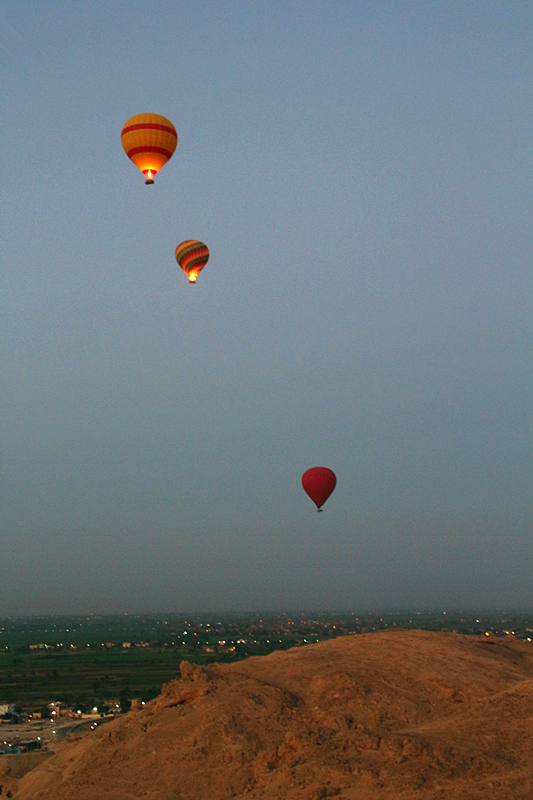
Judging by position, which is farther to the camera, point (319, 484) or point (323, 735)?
point (319, 484)

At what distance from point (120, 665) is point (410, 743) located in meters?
92.8

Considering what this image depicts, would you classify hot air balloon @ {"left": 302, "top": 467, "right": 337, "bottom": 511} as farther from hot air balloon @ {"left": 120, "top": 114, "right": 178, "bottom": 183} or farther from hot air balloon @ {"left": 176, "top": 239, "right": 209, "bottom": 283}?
hot air balloon @ {"left": 120, "top": 114, "right": 178, "bottom": 183}

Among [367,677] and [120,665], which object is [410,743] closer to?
[367,677]

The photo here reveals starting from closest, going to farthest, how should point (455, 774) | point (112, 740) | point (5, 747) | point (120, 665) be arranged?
point (455, 774), point (112, 740), point (5, 747), point (120, 665)

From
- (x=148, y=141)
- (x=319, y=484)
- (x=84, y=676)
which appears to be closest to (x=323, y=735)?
(x=319, y=484)

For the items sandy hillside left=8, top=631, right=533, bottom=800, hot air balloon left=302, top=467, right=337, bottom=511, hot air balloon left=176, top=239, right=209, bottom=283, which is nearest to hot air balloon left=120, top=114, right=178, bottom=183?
hot air balloon left=176, top=239, right=209, bottom=283

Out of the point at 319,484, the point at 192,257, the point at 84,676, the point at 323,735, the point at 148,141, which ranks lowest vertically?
the point at 84,676

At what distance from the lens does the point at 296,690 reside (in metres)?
19.8

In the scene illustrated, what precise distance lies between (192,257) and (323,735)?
2960cm

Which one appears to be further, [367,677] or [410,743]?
[367,677]

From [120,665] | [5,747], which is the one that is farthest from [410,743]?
[120,665]

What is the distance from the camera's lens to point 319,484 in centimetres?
3556

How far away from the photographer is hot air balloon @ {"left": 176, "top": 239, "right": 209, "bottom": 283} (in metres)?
40.7

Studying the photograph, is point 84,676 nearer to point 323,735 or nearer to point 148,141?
point 148,141
